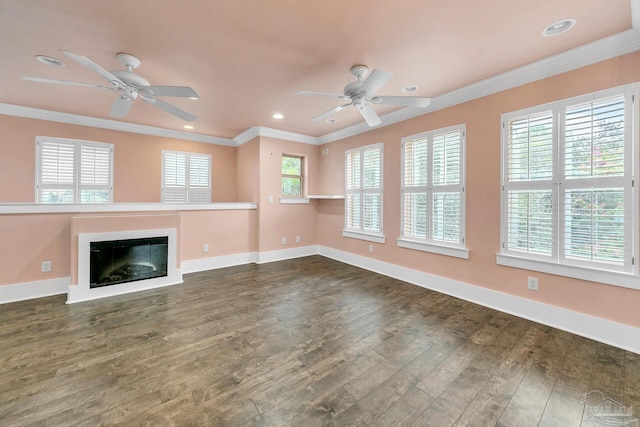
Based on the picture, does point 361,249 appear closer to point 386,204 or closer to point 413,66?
point 386,204

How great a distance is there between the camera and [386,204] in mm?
4512

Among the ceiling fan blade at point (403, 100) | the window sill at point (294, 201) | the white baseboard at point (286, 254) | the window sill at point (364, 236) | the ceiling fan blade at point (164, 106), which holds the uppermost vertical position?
the ceiling fan blade at point (164, 106)

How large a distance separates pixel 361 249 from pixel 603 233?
3245 mm

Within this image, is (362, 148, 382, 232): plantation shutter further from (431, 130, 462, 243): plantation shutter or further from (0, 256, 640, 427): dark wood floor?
(0, 256, 640, 427): dark wood floor

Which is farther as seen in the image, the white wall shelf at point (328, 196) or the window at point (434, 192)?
the white wall shelf at point (328, 196)

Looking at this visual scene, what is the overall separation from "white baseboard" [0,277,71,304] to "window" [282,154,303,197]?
3.83 metres

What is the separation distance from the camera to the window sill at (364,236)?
182 inches

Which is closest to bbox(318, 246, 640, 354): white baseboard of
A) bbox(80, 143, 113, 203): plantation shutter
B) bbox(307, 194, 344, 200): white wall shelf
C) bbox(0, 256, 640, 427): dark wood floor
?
bbox(0, 256, 640, 427): dark wood floor

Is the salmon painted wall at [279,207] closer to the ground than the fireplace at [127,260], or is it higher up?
higher up

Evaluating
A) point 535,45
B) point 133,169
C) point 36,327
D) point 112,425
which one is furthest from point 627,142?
point 133,169

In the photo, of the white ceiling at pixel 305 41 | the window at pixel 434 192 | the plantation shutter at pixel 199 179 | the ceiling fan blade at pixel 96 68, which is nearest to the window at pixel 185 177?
the plantation shutter at pixel 199 179

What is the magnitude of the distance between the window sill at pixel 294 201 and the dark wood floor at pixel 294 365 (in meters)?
2.66

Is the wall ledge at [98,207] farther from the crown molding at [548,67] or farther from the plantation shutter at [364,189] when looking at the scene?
the crown molding at [548,67]

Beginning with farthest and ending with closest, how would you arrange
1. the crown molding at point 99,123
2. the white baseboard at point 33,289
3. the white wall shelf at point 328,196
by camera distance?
the white wall shelf at point 328,196
the crown molding at point 99,123
the white baseboard at point 33,289
